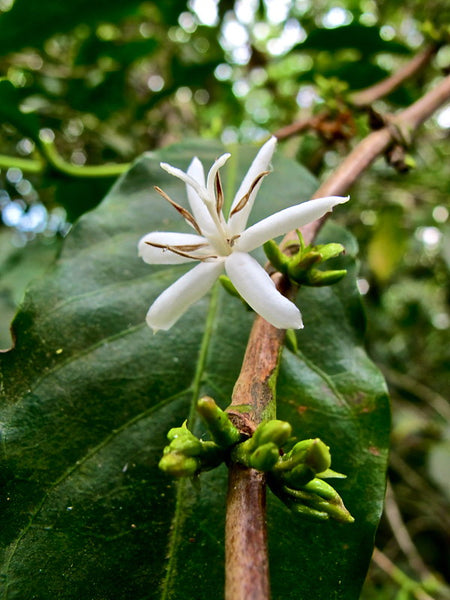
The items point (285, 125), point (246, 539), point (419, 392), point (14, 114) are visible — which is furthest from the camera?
point (419, 392)

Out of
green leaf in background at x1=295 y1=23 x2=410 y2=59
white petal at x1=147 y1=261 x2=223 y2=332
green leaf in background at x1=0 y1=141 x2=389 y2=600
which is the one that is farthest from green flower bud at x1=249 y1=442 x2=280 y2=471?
green leaf in background at x1=295 y1=23 x2=410 y2=59

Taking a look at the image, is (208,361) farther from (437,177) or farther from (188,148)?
(437,177)

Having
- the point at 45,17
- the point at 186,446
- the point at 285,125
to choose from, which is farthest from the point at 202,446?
the point at 285,125

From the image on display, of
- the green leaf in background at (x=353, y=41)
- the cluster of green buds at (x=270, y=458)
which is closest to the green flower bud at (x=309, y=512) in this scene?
the cluster of green buds at (x=270, y=458)

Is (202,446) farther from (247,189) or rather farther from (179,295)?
(247,189)

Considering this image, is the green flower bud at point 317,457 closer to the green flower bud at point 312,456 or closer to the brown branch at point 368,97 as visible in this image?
the green flower bud at point 312,456

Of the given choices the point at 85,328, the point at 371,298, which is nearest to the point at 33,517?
the point at 85,328
